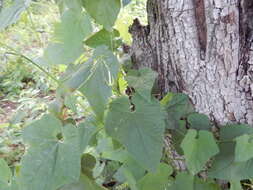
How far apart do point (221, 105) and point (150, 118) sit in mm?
175

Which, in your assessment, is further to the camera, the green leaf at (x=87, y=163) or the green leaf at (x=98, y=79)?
the green leaf at (x=87, y=163)

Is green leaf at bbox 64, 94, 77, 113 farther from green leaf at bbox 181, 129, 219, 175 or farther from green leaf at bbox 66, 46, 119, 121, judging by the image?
green leaf at bbox 181, 129, 219, 175

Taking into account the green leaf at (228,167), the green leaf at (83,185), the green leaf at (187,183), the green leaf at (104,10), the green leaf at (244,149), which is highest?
the green leaf at (104,10)

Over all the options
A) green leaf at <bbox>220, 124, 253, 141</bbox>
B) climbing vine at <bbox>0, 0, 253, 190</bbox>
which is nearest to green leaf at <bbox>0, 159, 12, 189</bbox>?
climbing vine at <bbox>0, 0, 253, 190</bbox>

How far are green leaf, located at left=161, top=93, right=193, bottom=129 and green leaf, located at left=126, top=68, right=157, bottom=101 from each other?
8 cm

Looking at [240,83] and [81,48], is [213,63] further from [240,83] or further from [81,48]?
[81,48]

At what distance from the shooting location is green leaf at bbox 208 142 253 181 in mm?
678

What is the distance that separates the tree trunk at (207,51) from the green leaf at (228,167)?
0.06 metres

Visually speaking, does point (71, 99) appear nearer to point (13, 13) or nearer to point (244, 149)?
point (13, 13)

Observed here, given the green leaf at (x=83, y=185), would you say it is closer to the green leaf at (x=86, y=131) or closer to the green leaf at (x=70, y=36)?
the green leaf at (x=86, y=131)

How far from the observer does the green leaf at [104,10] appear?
2.16 ft

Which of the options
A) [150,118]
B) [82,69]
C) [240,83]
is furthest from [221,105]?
[82,69]

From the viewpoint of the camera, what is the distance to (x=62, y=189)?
0.73m

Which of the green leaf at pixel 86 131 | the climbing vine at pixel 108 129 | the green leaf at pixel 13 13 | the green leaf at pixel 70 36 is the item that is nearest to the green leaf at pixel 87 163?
the climbing vine at pixel 108 129
